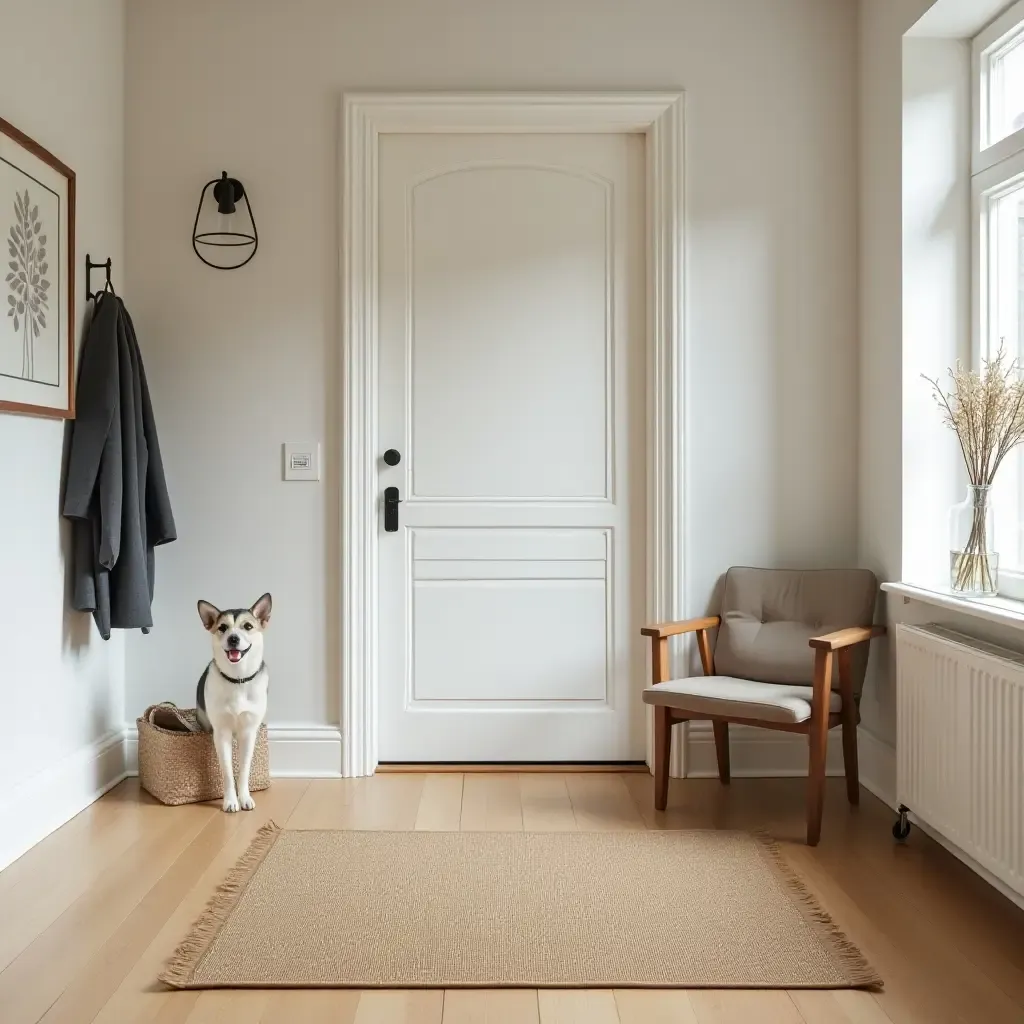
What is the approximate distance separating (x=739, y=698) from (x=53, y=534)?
202 cm

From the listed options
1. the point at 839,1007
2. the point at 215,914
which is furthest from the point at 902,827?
the point at 215,914

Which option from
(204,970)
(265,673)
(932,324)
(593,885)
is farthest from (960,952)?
(265,673)

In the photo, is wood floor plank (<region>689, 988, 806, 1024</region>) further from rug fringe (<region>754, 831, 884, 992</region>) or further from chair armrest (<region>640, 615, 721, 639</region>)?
chair armrest (<region>640, 615, 721, 639</region>)

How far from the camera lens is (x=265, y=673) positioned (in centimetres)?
306

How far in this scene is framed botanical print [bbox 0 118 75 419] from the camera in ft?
8.52

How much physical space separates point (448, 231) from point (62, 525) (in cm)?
158

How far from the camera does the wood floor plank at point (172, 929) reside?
1.85 meters

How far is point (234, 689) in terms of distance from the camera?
2.95 metres

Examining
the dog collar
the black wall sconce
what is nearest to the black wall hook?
the black wall sconce

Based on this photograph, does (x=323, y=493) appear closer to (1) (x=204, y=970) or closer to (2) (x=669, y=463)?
(2) (x=669, y=463)

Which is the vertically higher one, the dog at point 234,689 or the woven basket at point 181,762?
the dog at point 234,689

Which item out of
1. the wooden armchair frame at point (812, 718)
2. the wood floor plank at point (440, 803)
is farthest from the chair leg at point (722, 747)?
the wood floor plank at point (440, 803)

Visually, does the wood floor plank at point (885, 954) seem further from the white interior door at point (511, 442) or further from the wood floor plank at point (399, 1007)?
the white interior door at point (511, 442)

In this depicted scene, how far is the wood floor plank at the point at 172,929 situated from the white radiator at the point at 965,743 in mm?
1762
